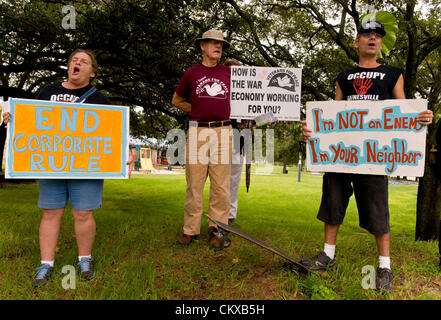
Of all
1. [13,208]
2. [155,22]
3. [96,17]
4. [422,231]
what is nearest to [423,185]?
[422,231]

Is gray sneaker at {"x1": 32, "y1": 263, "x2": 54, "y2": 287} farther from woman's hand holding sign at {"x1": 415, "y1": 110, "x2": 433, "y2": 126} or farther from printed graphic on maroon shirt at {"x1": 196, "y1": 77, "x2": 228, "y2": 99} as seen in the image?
woman's hand holding sign at {"x1": 415, "y1": 110, "x2": 433, "y2": 126}

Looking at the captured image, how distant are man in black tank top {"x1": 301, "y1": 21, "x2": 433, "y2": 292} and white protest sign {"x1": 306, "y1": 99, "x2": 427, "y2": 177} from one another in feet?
0.32

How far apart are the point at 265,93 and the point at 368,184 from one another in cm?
170

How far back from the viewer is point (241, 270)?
2799mm

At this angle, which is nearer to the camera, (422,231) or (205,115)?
(205,115)

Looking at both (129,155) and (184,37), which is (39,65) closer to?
(184,37)

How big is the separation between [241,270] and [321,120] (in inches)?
66.2

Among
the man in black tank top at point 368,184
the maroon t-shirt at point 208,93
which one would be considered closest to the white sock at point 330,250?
the man in black tank top at point 368,184

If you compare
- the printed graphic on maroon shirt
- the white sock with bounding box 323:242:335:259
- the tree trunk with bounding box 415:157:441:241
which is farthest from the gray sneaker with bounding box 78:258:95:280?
the tree trunk with bounding box 415:157:441:241

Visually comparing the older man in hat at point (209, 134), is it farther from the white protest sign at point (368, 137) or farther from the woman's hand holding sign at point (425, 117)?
the woman's hand holding sign at point (425, 117)

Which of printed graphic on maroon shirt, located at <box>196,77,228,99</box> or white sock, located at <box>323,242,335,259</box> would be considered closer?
white sock, located at <box>323,242,335,259</box>

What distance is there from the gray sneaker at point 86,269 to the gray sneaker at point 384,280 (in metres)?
2.50

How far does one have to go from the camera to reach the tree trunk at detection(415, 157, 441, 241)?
561 cm

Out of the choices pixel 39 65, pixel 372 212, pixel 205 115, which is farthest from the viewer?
pixel 39 65
